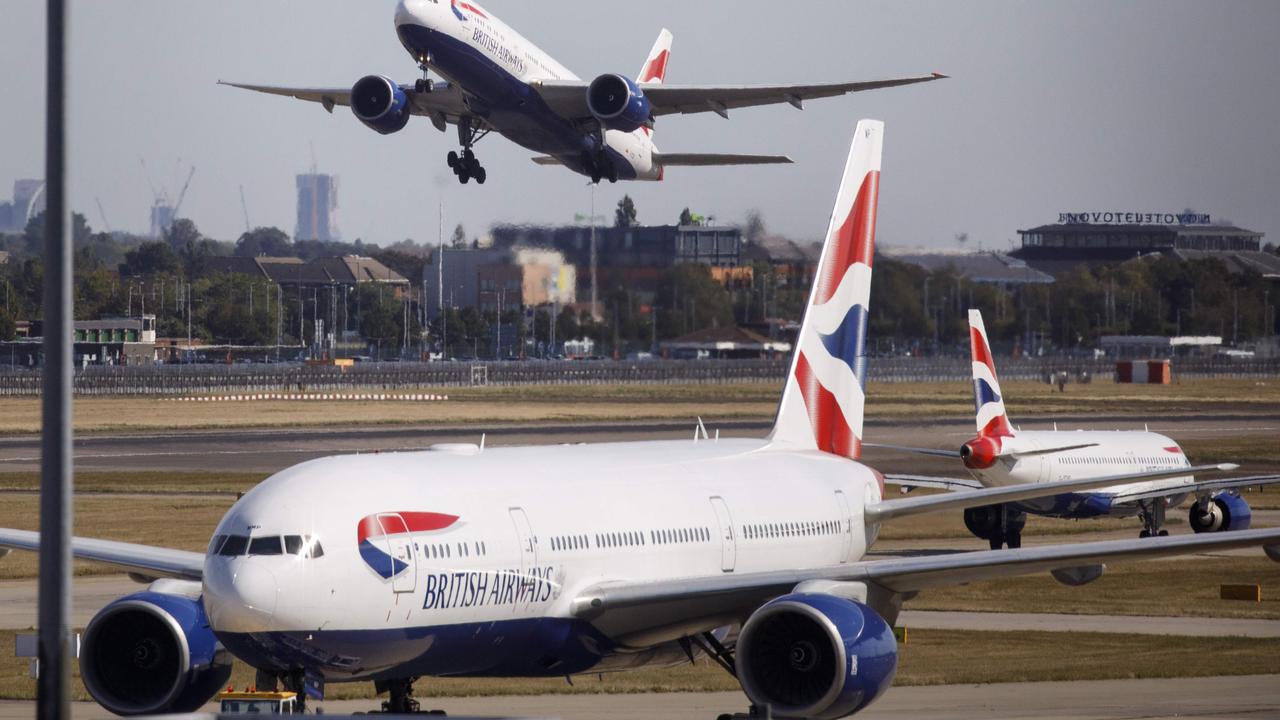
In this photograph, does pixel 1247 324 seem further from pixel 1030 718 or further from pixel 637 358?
pixel 1030 718

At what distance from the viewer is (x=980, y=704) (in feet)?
91.0

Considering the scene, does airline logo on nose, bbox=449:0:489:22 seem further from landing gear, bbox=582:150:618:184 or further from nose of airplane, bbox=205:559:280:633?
nose of airplane, bbox=205:559:280:633

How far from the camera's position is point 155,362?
177375 mm

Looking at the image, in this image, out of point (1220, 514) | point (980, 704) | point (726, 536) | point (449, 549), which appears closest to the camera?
point (449, 549)

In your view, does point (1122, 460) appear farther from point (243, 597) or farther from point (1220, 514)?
point (243, 597)

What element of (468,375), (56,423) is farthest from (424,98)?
(468,375)

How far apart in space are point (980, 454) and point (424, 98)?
21.9 m

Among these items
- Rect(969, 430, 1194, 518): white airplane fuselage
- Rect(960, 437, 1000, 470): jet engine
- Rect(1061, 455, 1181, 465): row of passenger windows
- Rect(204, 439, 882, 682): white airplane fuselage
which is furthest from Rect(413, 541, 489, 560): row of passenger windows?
Rect(1061, 455, 1181, 465): row of passenger windows

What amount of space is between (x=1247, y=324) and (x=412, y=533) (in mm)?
180892

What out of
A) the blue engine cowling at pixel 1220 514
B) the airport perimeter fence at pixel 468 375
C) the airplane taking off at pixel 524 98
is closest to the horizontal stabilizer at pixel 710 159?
the airplane taking off at pixel 524 98

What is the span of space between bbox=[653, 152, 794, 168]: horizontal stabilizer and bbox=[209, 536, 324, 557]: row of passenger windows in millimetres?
45280

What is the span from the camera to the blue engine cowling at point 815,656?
69.8 feet

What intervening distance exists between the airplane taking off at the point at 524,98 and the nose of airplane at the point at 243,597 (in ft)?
118

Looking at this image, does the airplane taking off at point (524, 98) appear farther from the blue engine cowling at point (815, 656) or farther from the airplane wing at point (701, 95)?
the blue engine cowling at point (815, 656)
